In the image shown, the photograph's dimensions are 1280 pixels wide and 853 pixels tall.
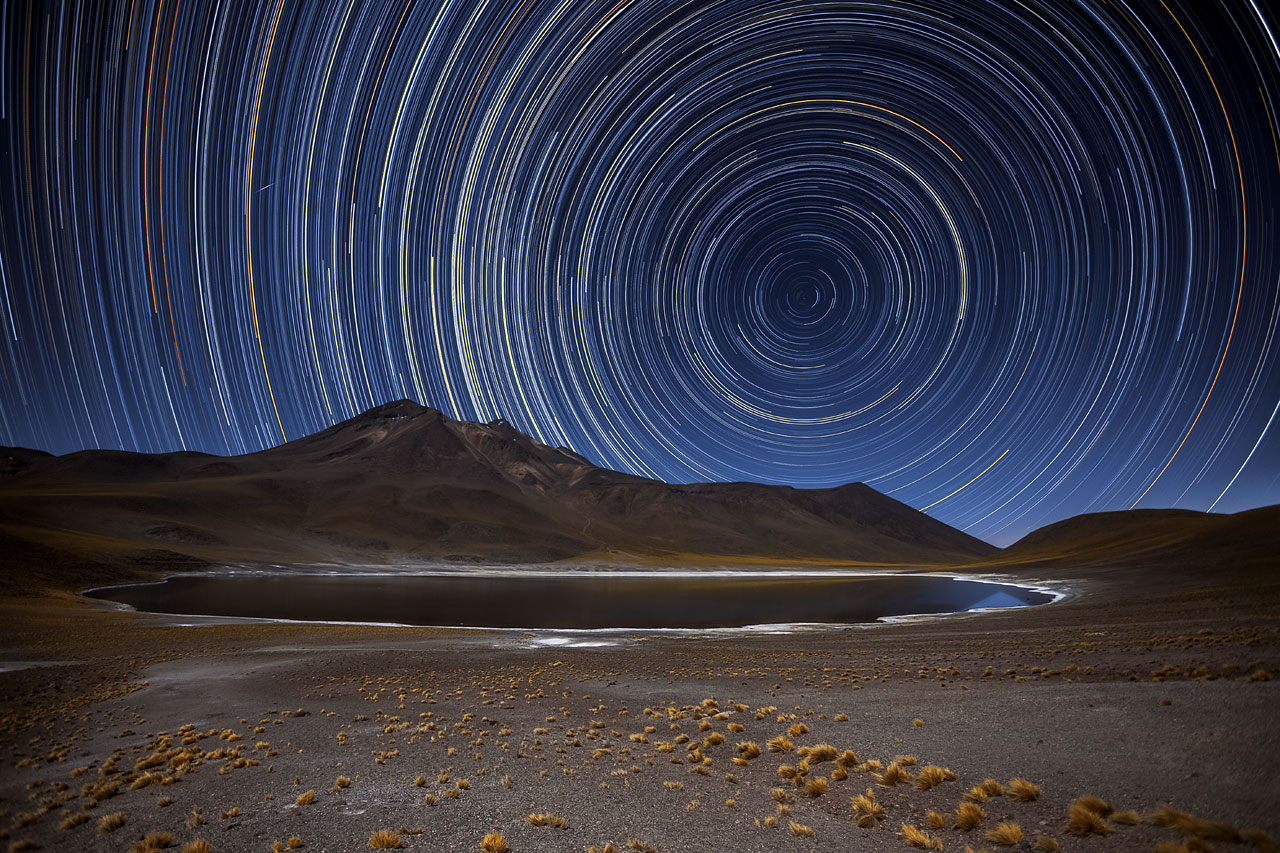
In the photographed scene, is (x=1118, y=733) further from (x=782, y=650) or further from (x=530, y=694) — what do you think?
(x=782, y=650)

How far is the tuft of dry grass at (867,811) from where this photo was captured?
714 cm

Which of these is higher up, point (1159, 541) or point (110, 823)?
point (1159, 541)

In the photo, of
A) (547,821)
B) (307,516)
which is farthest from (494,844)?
(307,516)

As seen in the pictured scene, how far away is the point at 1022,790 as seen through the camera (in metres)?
7.27

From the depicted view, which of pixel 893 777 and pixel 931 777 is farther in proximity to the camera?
pixel 893 777

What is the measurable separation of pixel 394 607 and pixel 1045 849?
4612 centimetres

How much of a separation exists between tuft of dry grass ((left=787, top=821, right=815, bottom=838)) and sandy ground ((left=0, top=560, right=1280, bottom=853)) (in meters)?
0.11

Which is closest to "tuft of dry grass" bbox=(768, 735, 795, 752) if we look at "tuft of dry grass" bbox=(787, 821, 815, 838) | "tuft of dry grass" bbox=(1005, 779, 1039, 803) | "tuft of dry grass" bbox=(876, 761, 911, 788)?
"tuft of dry grass" bbox=(876, 761, 911, 788)

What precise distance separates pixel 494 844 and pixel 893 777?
17.8 ft

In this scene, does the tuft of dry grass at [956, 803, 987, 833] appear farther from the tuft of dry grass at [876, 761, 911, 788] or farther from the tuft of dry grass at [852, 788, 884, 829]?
the tuft of dry grass at [876, 761, 911, 788]

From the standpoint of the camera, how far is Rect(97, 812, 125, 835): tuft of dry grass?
732cm

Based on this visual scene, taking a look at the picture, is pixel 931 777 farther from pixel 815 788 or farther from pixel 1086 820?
pixel 1086 820

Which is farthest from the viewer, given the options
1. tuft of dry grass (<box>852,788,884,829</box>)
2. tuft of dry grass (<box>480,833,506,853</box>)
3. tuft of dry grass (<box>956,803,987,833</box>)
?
tuft of dry grass (<box>852,788,884,829</box>)

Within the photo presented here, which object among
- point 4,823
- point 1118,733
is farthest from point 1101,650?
point 4,823
